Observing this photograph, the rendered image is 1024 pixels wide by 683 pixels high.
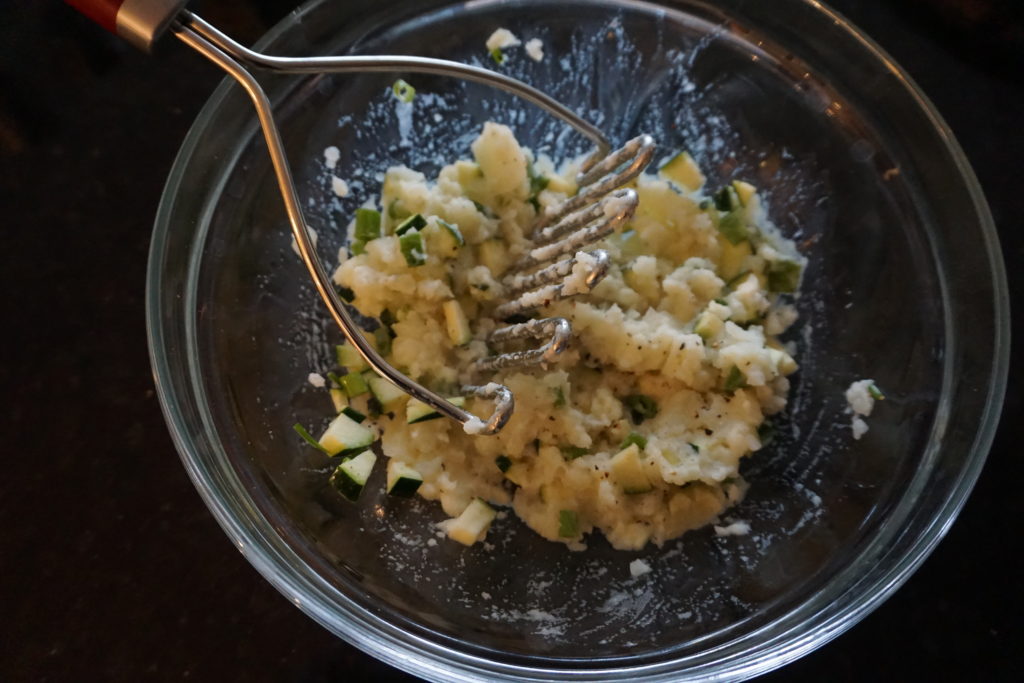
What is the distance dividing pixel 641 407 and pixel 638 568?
10.4 inches

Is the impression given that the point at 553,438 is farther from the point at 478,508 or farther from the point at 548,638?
the point at 548,638

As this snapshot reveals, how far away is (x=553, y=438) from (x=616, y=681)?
0.37 meters

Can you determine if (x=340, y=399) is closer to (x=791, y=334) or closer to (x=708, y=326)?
(x=708, y=326)

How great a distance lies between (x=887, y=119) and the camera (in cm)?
133

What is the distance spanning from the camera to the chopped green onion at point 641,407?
1269mm

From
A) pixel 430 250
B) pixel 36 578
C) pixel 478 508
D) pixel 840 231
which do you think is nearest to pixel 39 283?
pixel 36 578

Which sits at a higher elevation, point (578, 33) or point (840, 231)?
point (578, 33)

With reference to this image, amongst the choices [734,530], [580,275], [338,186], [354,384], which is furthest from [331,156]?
[734,530]

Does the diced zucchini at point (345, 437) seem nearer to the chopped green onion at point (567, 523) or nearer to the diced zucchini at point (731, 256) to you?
the chopped green onion at point (567, 523)

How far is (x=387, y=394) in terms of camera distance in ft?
3.98

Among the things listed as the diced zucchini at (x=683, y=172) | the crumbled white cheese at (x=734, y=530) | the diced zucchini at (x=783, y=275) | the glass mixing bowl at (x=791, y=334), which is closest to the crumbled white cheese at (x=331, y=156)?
the glass mixing bowl at (x=791, y=334)

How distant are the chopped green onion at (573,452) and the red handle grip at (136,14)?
2.70ft

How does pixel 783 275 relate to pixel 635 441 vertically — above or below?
above

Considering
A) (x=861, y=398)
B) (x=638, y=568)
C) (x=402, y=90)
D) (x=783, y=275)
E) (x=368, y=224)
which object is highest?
(x=402, y=90)
